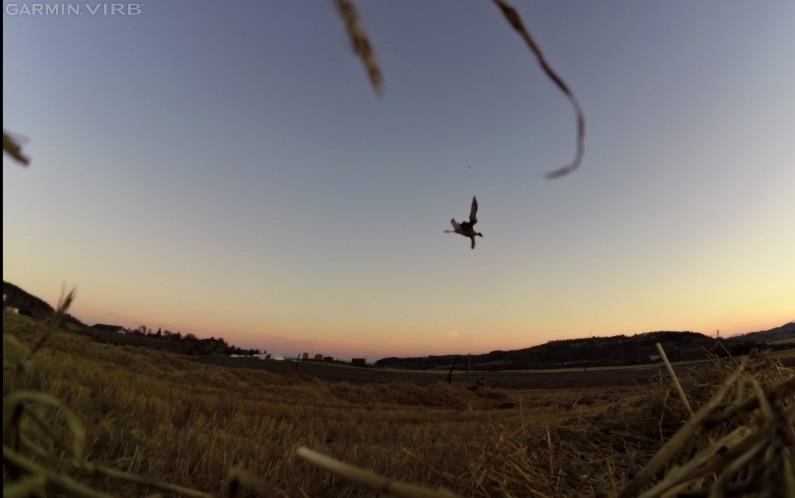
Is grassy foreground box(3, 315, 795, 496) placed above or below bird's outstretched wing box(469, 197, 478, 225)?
below

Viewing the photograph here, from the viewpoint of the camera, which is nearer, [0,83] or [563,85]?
[563,85]

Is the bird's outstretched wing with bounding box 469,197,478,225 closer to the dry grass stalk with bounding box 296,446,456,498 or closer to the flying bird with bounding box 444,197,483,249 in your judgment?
the flying bird with bounding box 444,197,483,249

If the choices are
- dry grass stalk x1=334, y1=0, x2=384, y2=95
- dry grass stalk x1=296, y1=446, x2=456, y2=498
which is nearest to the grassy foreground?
dry grass stalk x1=296, y1=446, x2=456, y2=498

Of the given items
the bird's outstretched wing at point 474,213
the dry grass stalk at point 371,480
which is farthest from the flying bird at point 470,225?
the dry grass stalk at point 371,480

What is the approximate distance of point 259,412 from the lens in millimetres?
13227

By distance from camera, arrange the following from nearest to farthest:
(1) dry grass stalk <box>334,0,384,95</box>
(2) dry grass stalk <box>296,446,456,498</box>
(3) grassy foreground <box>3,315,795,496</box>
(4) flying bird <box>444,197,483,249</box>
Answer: (1) dry grass stalk <box>334,0,384,95</box>, (2) dry grass stalk <box>296,446,456,498</box>, (3) grassy foreground <box>3,315,795,496</box>, (4) flying bird <box>444,197,483,249</box>

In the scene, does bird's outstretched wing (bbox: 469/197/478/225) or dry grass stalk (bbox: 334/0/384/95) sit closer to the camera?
dry grass stalk (bbox: 334/0/384/95)

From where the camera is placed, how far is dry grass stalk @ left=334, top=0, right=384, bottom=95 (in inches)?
26.1

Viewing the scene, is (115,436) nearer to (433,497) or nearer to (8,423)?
(8,423)

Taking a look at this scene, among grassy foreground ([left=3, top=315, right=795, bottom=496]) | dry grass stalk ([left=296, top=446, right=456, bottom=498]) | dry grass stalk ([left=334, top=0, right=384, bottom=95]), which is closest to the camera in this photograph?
dry grass stalk ([left=334, top=0, right=384, bottom=95])

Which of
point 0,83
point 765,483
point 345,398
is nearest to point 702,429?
point 765,483

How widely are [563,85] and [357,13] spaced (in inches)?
11.9

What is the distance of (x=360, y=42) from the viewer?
687 millimetres

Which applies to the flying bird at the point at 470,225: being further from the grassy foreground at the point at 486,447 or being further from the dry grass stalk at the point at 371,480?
the dry grass stalk at the point at 371,480
